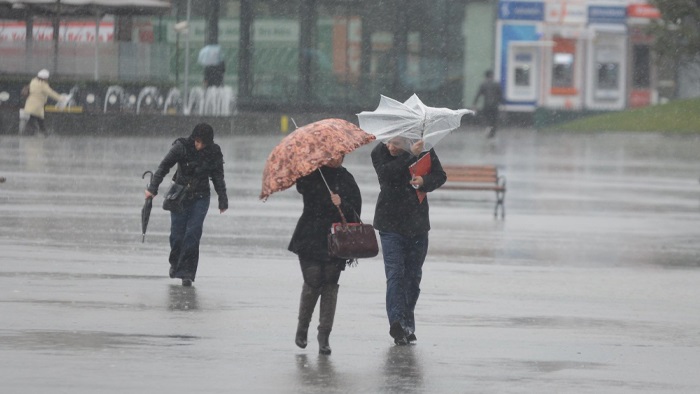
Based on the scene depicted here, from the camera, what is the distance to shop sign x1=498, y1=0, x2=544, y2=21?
55000 mm

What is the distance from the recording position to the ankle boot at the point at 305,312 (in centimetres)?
1024

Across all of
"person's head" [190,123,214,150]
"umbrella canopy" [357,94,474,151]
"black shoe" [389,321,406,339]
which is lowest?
"black shoe" [389,321,406,339]

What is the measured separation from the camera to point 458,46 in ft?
178

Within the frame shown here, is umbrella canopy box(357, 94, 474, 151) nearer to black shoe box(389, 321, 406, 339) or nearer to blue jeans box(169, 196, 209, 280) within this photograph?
black shoe box(389, 321, 406, 339)

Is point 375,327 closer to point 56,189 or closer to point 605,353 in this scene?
point 605,353

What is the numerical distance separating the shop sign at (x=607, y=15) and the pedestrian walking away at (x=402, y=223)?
1895 inches

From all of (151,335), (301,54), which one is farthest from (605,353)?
(301,54)

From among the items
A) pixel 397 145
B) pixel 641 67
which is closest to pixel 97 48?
pixel 641 67

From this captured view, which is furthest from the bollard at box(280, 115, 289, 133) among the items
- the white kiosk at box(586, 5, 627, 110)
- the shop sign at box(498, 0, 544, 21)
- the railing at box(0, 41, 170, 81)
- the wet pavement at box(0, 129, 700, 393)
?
the wet pavement at box(0, 129, 700, 393)

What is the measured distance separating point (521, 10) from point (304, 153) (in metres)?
46.3

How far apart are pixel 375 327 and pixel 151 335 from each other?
1.72 m

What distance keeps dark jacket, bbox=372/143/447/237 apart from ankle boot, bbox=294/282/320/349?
2.62ft

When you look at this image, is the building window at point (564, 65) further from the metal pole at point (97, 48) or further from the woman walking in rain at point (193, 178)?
the woman walking in rain at point (193, 178)

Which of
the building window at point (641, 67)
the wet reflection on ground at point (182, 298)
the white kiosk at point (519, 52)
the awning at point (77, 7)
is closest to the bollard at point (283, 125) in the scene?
the awning at point (77, 7)
